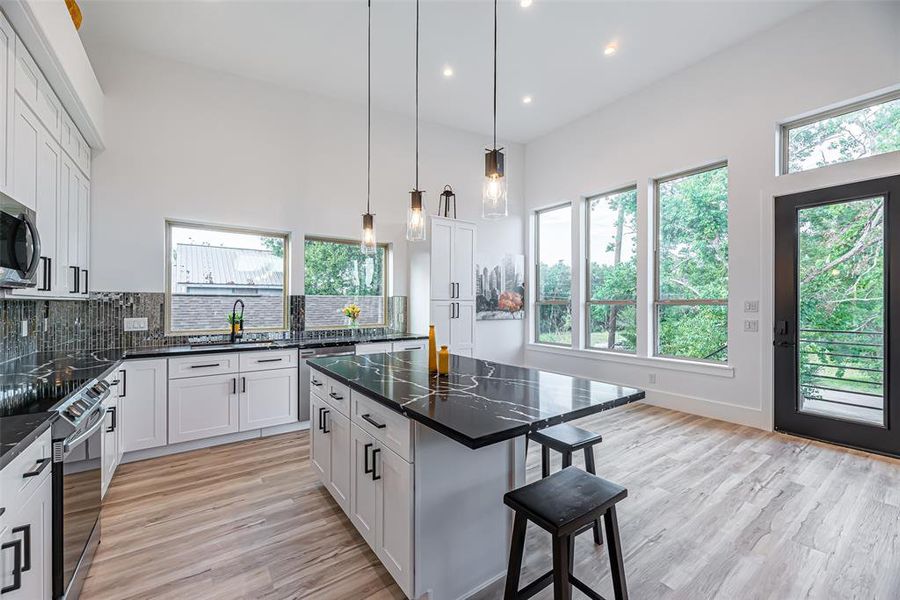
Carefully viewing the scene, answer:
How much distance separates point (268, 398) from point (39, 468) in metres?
2.48

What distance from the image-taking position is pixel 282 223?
4555 millimetres

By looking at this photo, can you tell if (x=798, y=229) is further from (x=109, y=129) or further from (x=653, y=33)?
(x=109, y=129)

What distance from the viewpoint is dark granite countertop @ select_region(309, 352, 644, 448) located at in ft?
4.65

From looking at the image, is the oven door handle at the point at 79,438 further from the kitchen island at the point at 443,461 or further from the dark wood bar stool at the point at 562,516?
the dark wood bar stool at the point at 562,516

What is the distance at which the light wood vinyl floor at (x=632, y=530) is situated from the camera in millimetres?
1858

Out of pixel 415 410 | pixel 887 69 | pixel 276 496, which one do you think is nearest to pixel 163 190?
pixel 276 496

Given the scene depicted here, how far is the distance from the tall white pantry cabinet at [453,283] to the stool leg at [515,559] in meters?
3.65

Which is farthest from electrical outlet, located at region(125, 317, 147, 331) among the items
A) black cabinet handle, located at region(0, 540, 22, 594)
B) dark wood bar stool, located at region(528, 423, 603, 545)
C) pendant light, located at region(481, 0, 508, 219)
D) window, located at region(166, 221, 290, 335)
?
dark wood bar stool, located at region(528, 423, 603, 545)

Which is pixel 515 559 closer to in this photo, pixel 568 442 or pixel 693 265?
pixel 568 442

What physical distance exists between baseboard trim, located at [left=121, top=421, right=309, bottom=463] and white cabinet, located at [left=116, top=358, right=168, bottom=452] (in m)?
0.11

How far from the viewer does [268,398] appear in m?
3.81

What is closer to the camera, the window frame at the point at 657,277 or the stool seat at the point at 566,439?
the stool seat at the point at 566,439

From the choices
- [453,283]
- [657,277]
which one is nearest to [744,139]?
[657,277]

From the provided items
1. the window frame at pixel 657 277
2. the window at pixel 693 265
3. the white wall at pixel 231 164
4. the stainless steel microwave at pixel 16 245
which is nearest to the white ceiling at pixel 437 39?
the white wall at pixel 231 164
